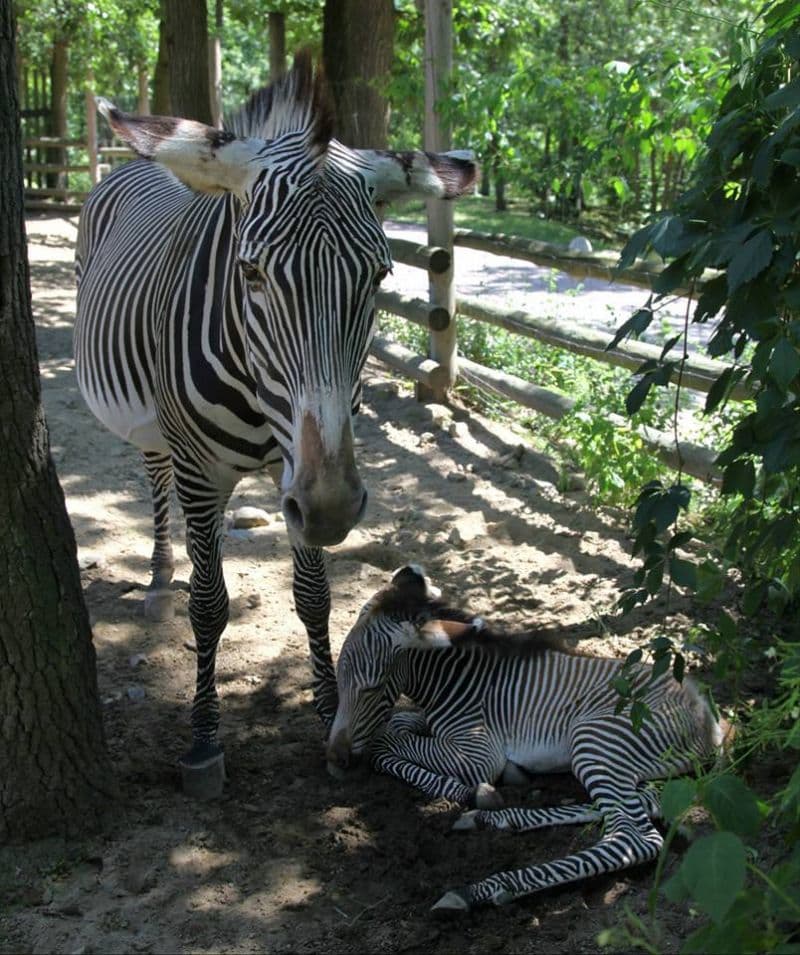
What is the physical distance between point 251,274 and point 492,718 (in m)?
2.07

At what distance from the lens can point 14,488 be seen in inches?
124

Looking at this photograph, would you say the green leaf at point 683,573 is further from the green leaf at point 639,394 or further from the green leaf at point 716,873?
the green leaf at point 716,873

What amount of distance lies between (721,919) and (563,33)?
2966 cm

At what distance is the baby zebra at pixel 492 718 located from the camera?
3607mm

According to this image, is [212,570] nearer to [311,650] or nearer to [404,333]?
[311,650]

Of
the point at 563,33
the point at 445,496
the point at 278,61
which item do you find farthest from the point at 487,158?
the point at 563,33

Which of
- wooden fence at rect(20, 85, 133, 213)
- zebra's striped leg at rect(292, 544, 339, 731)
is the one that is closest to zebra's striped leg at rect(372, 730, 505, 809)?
zebra's striped leg at rect(292, 544, 339, 731)

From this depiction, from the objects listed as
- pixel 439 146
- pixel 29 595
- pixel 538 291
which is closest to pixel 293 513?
pixel 29 595

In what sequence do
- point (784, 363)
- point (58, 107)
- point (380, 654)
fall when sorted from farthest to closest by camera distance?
point (58, 107)
point (380, 654)
point (784, 363)

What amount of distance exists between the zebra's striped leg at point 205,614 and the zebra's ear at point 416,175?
1.28 metres

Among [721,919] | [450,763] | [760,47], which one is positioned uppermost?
[760,47]

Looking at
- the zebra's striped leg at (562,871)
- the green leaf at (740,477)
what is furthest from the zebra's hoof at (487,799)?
the green leaf at (740,477)

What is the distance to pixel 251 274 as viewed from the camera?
3037 mm

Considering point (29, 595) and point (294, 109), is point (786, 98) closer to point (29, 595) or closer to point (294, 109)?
point (294, 109)
